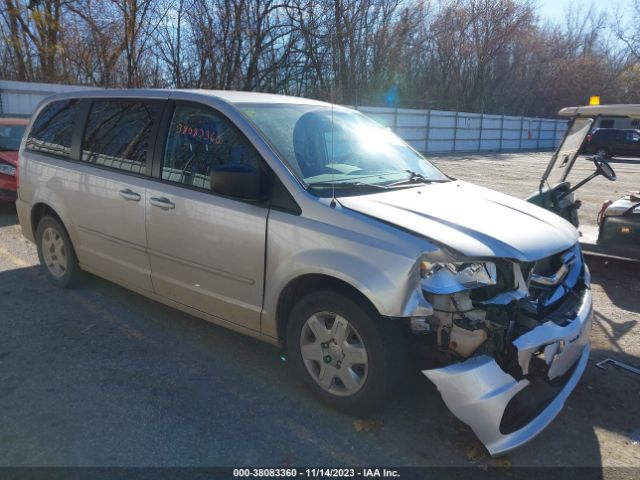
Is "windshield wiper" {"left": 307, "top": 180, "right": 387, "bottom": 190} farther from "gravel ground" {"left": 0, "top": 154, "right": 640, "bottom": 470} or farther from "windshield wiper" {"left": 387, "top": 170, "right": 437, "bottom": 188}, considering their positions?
"gravel ground" {"left": 0, "top": 154, "right": 640, "bottom": 470}

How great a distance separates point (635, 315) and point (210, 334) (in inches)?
156

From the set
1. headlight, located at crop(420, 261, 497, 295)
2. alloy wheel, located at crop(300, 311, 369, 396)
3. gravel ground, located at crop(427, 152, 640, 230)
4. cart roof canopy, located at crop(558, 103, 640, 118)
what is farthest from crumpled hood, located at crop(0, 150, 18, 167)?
gravel ground, located at crop(427, 152, 640, 230)

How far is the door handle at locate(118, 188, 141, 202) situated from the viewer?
3.90 m

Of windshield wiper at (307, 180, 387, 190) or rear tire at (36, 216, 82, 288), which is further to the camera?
rear tire at (36, 216, 82, 288)

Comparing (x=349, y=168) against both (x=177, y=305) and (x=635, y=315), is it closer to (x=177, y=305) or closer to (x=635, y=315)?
(x=177, y=305)

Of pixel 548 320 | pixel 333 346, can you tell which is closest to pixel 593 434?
pixel 548 320

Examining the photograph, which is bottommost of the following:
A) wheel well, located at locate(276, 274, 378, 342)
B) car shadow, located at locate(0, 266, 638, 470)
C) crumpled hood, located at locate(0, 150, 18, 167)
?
car shadow, located at locate(0, 266, 638, 470)

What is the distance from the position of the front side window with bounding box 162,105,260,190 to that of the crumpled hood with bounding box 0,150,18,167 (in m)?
6.09

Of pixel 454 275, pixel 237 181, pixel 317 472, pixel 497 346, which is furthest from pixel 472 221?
pixel 317 472

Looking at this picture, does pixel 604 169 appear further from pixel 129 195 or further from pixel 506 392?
pixel 129 195

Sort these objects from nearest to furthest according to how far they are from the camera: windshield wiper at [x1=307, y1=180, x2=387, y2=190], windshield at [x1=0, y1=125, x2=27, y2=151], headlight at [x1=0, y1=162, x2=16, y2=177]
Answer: windshield wiper at [x1=307, y1=180, x2=387, y2=190] → headlight at [x1=0, y1=162, x2=16, y2=177] → windshield at [x1=0, y1=125, x2=27, y2=151]

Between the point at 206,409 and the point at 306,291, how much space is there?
0.93m

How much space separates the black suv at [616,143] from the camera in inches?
1109

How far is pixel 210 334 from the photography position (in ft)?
13.6
